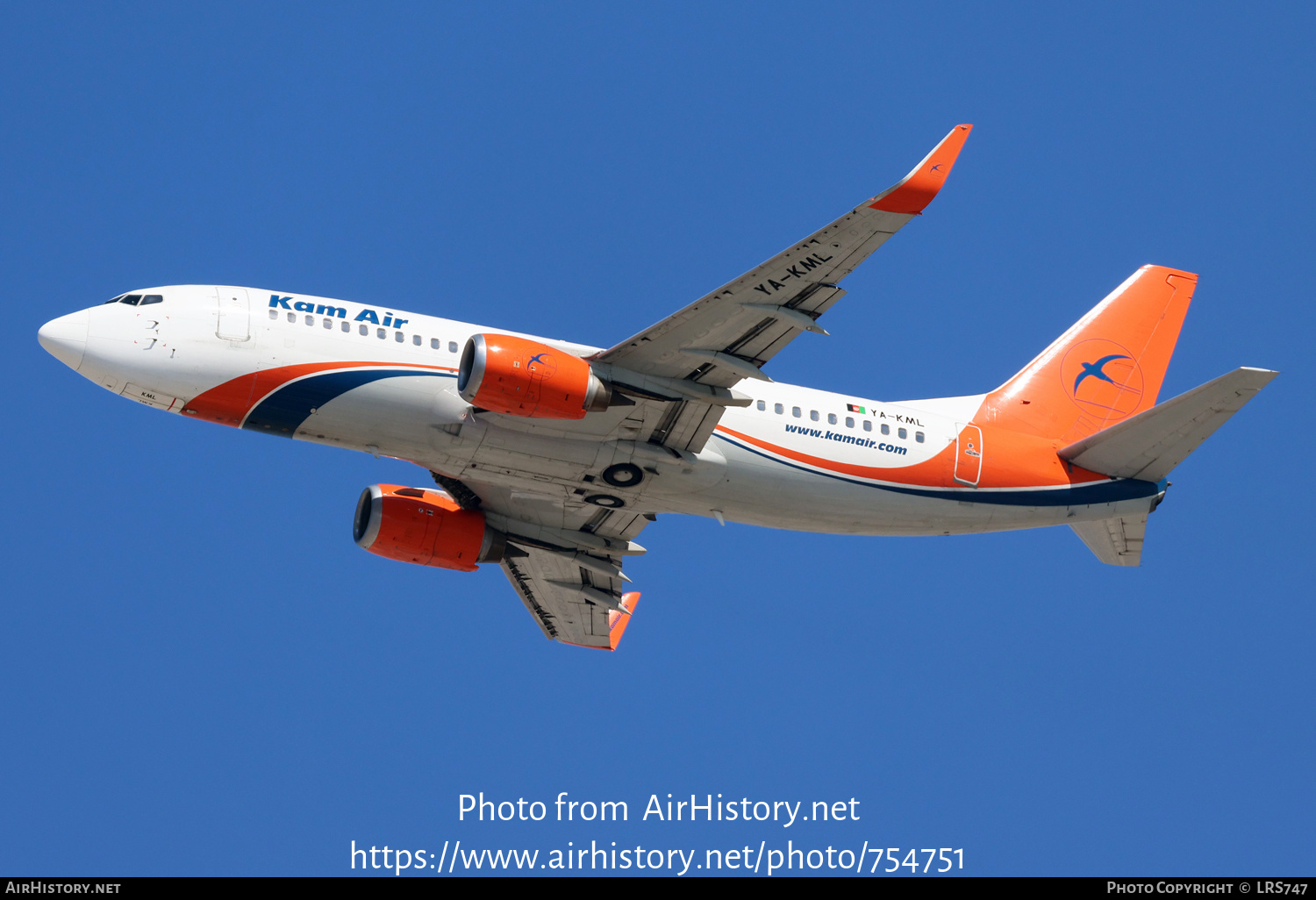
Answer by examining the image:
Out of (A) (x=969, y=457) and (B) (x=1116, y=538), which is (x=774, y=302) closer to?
(A) (x=969, y=457)

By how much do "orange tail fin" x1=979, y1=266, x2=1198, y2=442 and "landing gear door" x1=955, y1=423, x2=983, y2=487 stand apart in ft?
5.85

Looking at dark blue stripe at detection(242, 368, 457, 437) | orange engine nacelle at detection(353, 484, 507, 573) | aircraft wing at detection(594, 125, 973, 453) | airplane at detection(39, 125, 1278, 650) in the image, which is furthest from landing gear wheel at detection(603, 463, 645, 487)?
orange engine nacelle at detection(353, 484, 507, 573)

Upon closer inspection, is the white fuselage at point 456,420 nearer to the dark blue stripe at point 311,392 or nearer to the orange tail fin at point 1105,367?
the dark blue stripe at point 311,392

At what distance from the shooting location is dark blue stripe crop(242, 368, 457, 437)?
3306cm

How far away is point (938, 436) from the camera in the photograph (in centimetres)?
3812

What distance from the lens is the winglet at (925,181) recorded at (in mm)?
28766

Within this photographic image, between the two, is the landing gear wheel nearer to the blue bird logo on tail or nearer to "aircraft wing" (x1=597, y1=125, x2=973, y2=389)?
"aircraft wing" (x1=597, y1=125, x2=973, y2=389)

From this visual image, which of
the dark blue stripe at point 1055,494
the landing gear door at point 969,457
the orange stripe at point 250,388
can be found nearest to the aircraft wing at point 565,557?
the orange stripe at point 250,388

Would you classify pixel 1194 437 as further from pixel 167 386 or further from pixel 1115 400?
pixel 167 386

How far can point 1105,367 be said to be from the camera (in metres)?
42.9

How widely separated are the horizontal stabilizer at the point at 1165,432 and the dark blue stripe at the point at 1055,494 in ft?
1.03

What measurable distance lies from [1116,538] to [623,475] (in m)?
15.4

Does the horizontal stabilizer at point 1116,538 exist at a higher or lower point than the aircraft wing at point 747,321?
lower
